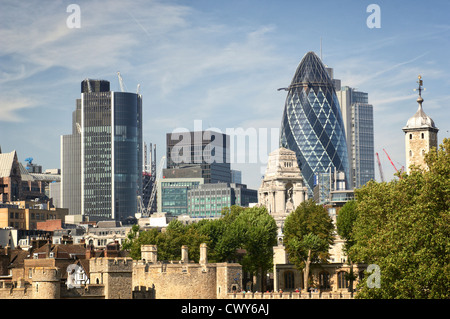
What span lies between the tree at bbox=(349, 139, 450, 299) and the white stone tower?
47982mm

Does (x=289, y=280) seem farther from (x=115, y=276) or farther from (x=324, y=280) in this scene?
(x=115, y=276)

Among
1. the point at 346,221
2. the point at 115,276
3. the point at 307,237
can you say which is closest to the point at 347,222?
the point at 346,221

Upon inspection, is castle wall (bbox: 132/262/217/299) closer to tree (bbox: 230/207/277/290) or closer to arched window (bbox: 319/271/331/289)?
tree (bbox: 230/207/277/290)

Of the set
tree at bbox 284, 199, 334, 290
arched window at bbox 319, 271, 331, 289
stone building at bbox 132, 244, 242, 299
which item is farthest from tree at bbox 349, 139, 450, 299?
arched window at bbox 319, 271, 331, 289

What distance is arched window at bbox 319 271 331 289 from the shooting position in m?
132

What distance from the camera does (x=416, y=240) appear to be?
3487 inches

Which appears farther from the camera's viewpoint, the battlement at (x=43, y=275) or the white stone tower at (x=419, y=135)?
the white stone tower at (x=419, y=135)

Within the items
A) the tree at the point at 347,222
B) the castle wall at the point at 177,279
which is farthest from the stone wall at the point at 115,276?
the tree at the point at 347,222

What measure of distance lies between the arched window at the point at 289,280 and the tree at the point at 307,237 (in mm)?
4361

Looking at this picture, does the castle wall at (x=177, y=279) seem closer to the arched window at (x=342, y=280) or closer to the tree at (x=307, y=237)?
the tree at (x=307, y=237)

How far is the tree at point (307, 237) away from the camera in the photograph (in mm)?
128625
